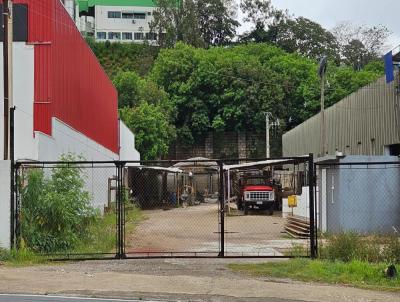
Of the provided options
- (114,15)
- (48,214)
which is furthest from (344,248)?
(114,15)

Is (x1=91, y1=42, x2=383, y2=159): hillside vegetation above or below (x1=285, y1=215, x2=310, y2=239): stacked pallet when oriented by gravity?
above

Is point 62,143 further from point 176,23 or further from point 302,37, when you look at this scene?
point 302,37

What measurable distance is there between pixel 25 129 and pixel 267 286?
13574 mm

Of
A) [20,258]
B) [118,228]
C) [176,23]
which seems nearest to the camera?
[20,258]

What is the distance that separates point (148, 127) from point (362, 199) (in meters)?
45.0

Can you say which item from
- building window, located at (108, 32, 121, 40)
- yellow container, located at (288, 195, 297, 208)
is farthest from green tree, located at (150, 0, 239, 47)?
yellow container, located at (288, 195, 297, 208)

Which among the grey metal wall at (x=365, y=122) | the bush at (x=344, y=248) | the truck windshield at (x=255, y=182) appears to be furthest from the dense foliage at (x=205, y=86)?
the bush at (x=344, y=248)

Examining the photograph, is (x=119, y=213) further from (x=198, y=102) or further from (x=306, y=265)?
(x=198, y=102)

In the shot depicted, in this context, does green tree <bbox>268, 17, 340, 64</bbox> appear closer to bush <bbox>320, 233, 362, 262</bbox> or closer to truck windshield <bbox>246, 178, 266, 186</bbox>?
truck windshield <bbox>246, 178, 266, 186</bbox>

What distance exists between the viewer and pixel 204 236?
24453 millimetres

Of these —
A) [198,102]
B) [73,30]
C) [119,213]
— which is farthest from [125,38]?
[119,213]

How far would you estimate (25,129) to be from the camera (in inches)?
930

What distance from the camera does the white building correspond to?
356ft

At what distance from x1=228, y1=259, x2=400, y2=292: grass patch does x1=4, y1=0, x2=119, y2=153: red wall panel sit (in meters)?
12.5
